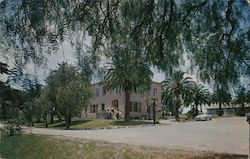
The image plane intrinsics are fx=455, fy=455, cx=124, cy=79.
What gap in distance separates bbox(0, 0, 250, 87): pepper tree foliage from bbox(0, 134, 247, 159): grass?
4.22 m

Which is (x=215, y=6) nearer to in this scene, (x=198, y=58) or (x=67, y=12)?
(x=198, y=58)

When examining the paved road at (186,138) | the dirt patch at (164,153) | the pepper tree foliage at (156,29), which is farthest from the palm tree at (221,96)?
the paved road at (186,138)

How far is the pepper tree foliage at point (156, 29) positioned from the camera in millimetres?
10039

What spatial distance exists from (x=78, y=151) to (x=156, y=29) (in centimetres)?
1064

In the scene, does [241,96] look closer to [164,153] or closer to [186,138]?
[164,153]

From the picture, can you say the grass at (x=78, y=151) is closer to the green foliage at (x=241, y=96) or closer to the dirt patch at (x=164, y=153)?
the dirt patch at (x=164, y=153)

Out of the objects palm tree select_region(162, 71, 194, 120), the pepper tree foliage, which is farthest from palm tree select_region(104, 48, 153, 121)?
palm tree select_region(162, 71, 194, 120)

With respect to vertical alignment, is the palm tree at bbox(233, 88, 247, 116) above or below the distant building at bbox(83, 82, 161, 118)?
below

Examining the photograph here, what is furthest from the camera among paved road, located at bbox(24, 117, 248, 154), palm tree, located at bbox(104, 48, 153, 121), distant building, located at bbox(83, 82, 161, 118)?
distant building, located at bbox(83, 82, 161, 118)

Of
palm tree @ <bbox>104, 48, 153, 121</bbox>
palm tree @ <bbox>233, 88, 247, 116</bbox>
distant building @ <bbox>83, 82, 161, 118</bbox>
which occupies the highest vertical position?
distant building @ <bbox>83, 82, 161, 118</bbox>

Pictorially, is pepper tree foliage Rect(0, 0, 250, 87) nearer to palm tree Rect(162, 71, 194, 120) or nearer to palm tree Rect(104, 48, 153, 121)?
palm tree Rect(104, 48, 153, 121)

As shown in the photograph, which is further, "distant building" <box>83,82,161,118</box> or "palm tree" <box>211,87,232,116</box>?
"distant building" <box>83,82,161,118</box>

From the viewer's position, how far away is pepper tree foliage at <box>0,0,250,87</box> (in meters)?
10.0

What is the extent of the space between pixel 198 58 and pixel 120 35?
3.13 m
